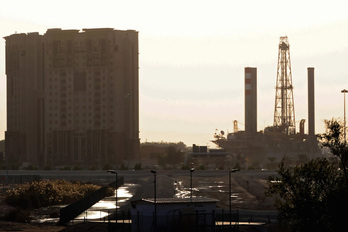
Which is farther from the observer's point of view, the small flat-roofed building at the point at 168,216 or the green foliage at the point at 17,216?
the green foliage at the point at 17,216

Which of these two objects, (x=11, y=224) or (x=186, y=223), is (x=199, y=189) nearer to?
(x=11, y=224)

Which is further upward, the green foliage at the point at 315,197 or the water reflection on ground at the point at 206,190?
the green foliage at the point at 315,197

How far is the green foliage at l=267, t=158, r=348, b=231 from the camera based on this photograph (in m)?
50.6

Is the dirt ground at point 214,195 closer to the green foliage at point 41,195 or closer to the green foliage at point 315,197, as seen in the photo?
the green foliage at point 41,195

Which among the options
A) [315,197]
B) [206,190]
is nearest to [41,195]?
[206,190]

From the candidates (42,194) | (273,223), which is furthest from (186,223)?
(42,194)

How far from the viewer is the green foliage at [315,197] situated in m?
50.6

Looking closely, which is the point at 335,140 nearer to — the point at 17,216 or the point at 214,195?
the point at 17,216

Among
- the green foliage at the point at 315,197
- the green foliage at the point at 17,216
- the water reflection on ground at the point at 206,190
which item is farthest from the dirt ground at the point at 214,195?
the green foliage at the point at 315,197

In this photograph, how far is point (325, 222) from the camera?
51.4 m

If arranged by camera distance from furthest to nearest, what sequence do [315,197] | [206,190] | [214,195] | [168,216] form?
[206,190] → [214,195] → [168,216] → [315,197]

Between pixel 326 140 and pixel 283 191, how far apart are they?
4638 millimetres

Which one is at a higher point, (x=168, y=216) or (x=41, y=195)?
(x=168, y=216)

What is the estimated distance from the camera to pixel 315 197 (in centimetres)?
5206
